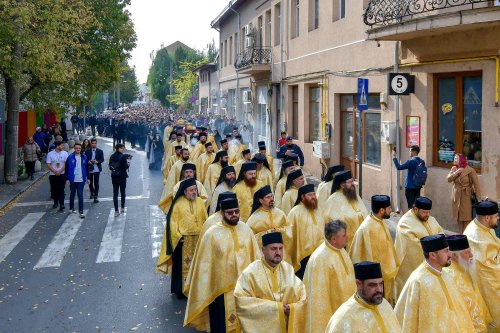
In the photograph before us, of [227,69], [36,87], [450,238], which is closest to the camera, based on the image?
[450,238]

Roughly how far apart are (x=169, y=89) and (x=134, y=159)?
7341 cm

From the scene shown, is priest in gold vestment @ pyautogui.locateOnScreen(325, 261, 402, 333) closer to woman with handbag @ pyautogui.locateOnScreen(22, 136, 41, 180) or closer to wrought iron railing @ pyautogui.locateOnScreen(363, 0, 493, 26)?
wrought iron railing @ pyautogui.locateOnScreen(363, 0, 493, 26)

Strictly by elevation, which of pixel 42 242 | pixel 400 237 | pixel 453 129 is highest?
pixel 453 129

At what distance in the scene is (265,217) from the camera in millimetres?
8430

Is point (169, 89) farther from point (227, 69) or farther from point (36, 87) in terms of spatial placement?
point (36, 87)

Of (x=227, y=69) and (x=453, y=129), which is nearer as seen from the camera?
(x=453, y=129)

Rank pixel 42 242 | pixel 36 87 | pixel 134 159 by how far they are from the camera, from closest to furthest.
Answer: pixel 42 242
pixel 36 87
pixel 134 159

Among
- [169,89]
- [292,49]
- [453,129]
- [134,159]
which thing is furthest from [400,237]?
[169,89]

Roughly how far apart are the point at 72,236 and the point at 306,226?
6.73m

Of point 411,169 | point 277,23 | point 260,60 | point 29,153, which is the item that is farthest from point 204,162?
point 260,60

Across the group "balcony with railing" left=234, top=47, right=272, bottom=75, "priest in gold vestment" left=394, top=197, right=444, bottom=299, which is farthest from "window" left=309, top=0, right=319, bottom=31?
"priest in gold vestment" left=394, top=197, right=444, bottom=299

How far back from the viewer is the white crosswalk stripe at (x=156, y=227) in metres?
12.4

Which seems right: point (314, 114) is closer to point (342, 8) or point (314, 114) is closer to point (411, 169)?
point (342, 8)

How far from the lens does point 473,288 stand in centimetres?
638
